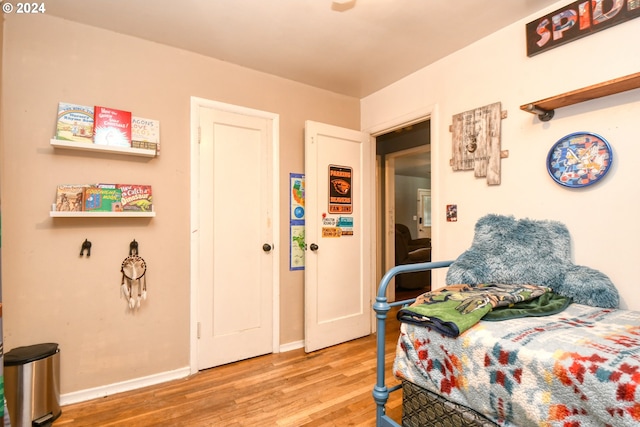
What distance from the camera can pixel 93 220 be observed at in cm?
205

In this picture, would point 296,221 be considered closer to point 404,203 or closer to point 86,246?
point 86,246

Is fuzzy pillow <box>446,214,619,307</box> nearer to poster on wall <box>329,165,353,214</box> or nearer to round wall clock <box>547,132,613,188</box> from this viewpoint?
round wall clock <box>547,132,613,188</box>

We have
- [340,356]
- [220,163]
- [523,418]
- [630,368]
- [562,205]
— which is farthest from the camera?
[340,356]

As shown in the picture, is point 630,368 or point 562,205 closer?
point 630,368

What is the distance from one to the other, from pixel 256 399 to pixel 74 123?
6.74 feet

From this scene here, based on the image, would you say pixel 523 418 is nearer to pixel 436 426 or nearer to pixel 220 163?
pixel 436 426

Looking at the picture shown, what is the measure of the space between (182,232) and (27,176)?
92cm

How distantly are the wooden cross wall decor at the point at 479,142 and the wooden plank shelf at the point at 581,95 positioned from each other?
9.7 inches

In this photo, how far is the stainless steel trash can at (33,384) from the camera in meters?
1.64

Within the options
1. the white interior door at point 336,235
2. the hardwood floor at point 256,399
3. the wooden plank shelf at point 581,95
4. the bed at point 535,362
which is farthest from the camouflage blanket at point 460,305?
the white interior door at point 336,235

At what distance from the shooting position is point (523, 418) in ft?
3.52

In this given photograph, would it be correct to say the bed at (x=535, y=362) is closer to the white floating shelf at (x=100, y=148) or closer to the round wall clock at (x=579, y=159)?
the round wall clock at (x=579, y=159)

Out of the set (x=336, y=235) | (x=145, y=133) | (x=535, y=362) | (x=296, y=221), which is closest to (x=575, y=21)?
(x=535, y=362)

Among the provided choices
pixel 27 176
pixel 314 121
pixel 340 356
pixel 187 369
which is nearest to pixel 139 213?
pixel 27 176
